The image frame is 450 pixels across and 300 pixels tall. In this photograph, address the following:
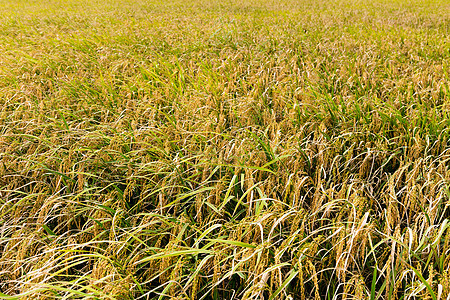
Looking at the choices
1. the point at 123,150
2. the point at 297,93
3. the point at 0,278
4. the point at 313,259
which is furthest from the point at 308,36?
the point at 0,278

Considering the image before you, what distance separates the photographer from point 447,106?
2496mm

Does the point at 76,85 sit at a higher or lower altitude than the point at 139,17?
lower

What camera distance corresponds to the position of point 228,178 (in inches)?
77.7

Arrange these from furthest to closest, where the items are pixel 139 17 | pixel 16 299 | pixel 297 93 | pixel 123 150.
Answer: pixel 139 17 → pixel 297 93 → pixel 123 150 → pixel 16 299

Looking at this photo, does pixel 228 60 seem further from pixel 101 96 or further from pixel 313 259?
pixel 313 259

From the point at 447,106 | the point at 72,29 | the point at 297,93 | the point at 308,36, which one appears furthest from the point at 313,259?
the point at 72,29

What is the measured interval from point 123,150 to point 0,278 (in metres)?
1.03

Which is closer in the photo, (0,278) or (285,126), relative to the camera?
(0,278)

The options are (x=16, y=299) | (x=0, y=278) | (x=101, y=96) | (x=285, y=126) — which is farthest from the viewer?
(x=101, y=96)

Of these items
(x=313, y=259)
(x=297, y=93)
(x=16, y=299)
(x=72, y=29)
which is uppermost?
(x=72, y=29)

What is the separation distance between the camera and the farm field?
4.51 ft

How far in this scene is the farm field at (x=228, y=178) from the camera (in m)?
1.38

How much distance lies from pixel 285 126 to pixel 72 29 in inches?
253

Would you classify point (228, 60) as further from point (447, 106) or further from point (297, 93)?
point (447, 106)
